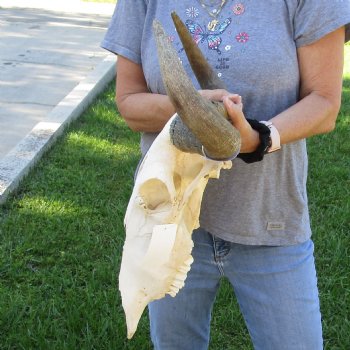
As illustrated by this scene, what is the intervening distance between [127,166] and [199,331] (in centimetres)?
307

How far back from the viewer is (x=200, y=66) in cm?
179

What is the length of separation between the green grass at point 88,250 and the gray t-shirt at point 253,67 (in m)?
1.45

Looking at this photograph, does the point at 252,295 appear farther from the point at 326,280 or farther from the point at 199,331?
the point at 326,280

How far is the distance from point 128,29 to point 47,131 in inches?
149

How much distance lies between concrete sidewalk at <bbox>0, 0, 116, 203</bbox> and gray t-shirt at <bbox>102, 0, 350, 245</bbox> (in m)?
2.74

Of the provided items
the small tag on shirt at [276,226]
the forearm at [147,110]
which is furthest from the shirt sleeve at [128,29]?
the small tag on shirt at [276,226]

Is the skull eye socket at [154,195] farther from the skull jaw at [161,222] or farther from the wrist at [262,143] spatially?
the wrist at [262,143]

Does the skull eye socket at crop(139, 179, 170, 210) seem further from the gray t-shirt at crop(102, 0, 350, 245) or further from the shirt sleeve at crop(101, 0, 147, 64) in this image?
the shirt sleeve at crop(101, 0, 147, 64)

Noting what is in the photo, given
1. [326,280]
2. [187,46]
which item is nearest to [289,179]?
[187,46]

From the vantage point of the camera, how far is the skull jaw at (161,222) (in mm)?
1730

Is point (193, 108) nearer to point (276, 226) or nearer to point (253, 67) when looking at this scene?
point (253, 67)

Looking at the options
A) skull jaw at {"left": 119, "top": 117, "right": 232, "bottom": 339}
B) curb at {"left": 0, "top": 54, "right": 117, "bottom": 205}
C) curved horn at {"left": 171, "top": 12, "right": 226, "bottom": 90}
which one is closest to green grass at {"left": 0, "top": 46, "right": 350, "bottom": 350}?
curb at {"left": 0, "top": 54, "right": 117, "bottom": 205}

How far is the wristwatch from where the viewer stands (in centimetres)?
182

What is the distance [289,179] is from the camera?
Result: 2039mm
